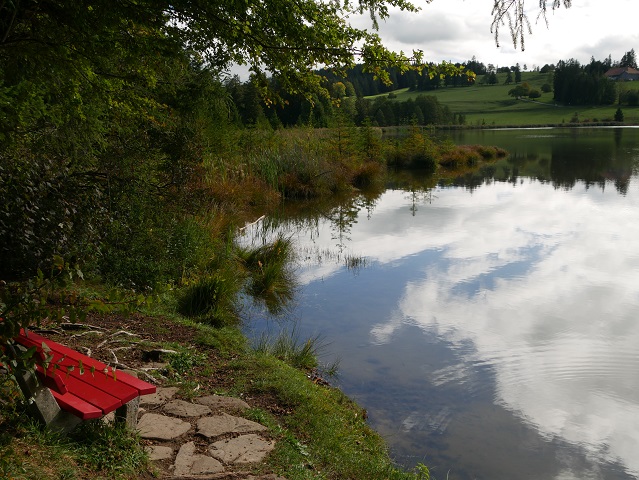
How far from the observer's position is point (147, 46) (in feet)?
12.9

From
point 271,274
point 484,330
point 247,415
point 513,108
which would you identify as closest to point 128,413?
point 247,415

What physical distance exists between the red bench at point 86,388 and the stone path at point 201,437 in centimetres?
31

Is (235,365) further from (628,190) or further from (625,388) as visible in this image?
(628,190)

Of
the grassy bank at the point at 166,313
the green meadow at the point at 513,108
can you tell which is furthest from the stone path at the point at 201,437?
the green meadow at the point at 513,108

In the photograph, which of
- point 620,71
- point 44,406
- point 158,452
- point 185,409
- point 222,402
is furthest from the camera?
point 620,71

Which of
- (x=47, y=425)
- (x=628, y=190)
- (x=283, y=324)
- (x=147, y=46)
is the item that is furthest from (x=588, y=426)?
(x=628, y=190)

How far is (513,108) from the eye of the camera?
10831 centimetres

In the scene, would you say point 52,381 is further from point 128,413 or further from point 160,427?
point 160,427

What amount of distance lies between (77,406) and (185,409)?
1.21 meters

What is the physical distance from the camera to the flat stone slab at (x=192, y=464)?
3.38 metres

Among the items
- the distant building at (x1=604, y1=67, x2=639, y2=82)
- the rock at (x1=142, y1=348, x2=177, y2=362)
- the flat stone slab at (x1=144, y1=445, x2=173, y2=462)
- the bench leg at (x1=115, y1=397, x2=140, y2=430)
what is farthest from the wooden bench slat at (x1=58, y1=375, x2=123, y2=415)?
the distant building at (x1=604, y1=67, x2=639, y2=82)

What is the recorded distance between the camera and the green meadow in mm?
92094

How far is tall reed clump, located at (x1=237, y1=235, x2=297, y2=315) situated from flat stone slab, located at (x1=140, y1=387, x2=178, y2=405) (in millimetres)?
3810

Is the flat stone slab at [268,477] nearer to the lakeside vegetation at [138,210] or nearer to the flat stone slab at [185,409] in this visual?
the lakeside vegetation at [138,210]
